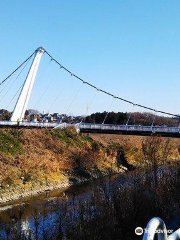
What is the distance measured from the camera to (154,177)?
9898 mm

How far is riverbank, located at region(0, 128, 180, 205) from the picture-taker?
20703 millimetres

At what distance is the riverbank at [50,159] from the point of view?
2070 cm

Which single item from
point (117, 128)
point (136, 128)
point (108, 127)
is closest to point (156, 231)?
point (136, 128)

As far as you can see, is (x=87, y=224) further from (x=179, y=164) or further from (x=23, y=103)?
(x=23, y=103)

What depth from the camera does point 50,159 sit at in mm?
26578

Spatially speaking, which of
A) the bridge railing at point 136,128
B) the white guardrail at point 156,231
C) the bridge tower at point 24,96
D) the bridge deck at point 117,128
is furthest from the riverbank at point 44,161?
the white guardrail at point 156,231

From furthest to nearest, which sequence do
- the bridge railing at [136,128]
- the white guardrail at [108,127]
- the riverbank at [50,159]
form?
1. the white guardrail at [108,127]
2. the bridge railing at [136,128]
3. the riverbank at [50,159]

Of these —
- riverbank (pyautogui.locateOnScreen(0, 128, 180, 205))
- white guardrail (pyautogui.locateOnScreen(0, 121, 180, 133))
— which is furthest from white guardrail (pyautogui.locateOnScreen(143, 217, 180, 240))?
white guardrail (pyautogui.locateOnScreen(0, 121, 180, 133))

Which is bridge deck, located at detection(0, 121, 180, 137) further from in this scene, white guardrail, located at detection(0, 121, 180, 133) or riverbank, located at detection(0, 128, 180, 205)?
riverbank, located at detection(0, 128, 180, 205)

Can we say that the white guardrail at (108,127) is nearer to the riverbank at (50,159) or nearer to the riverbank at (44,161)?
the riverbank at (50,159)

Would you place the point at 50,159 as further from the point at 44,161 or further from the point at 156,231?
the point at 156,231

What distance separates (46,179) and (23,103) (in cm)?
1506

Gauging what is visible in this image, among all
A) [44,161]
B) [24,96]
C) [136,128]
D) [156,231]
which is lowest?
[44,161]

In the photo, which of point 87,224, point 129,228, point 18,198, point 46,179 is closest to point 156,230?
point 87,224
